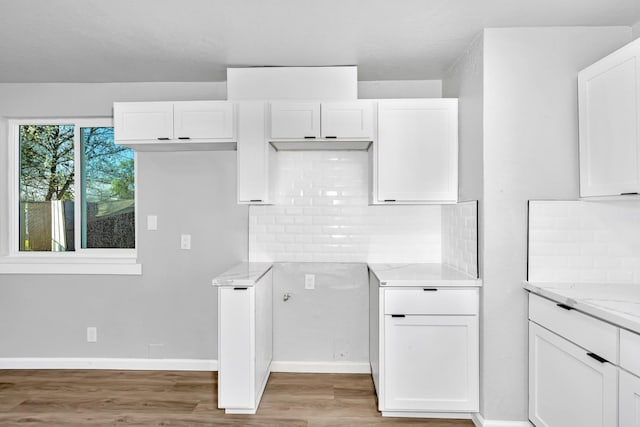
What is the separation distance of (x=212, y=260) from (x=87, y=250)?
1137 mm

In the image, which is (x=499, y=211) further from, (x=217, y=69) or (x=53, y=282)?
(x=53, y=282)

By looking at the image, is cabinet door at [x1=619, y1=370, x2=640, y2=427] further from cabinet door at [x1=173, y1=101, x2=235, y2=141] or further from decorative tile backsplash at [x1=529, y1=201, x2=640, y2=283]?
cabinet door at [x1=173, y1=101, x2=235, y2=141]

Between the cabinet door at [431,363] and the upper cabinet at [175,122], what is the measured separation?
1.80m

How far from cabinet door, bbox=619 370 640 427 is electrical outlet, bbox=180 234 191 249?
2.97m

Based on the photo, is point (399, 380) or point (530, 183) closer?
point (530, 183)

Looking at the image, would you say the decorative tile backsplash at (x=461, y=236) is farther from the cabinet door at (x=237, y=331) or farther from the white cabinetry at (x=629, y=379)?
the cabinet door at (x=237, y=331)

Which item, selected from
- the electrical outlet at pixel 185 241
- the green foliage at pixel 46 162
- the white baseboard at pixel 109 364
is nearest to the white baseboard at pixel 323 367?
the white baseboard at pixel 109 364

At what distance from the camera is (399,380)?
2.57 m

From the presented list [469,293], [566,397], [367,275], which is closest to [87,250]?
[367,275]

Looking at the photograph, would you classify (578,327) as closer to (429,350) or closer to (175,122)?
(429,350)

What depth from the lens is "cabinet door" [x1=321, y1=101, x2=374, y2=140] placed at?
9.51 feet

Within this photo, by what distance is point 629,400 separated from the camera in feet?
5.21

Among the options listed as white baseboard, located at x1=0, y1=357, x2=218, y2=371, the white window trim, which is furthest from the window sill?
white baseboard, located at x1=0, y1=357, x2=218, y2=371

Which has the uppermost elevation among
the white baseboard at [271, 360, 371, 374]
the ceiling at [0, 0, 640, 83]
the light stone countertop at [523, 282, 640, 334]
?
the ceiling at [0, 0, 640, 83]
